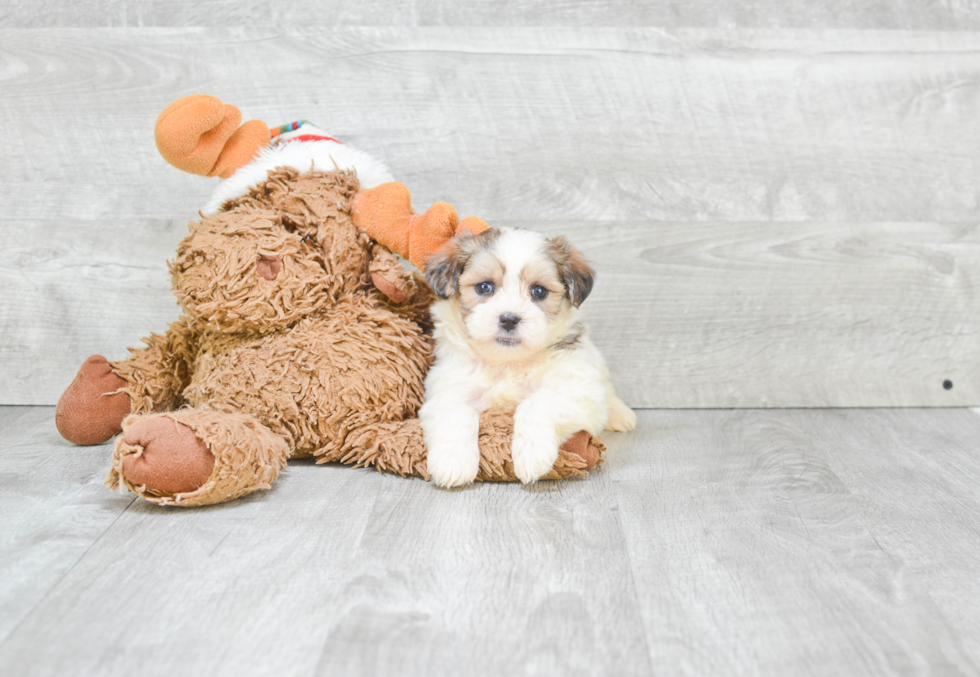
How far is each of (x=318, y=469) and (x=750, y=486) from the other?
962 mm

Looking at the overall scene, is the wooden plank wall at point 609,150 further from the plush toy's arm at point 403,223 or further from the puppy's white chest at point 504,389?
the puppy's white chest at point 504,389

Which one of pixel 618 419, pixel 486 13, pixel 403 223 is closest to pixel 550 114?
pixel 486 13

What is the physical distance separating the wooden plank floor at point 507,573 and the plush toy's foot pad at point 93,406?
0.04m

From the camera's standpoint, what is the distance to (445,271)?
1750mm

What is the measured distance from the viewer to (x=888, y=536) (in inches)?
60.5

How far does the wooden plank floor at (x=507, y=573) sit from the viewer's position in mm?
1129

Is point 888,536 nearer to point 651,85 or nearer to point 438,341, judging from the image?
point 438,341

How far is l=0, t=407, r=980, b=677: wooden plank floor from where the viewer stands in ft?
3.70

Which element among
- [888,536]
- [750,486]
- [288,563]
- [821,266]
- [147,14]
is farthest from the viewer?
[821,266]

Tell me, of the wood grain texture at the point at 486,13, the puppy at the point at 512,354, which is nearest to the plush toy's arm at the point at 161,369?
the puppy at the point at 512,354

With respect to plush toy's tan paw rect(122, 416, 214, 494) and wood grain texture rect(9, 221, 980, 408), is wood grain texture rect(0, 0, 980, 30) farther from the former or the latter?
plush toy's tan paw rect(122, 416, 214, 494)

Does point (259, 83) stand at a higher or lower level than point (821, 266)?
higher

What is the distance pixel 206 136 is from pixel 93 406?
700 millimetres

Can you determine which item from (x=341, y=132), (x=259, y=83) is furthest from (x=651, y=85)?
(x=259, y=83)
